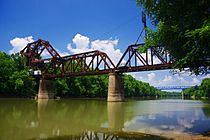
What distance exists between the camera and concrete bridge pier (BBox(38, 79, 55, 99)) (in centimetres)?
7426

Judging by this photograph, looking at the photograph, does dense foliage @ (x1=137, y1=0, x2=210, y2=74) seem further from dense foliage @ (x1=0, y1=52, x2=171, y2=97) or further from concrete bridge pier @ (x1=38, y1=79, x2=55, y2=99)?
concrete bridge pier @ (x1=38, y1=79, x2=55, y2=99)

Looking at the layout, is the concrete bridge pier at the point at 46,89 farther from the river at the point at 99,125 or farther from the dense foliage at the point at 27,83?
the river at the point at 99,125

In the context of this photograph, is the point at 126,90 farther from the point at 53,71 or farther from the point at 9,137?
the point at 9,137

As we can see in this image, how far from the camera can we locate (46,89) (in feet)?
251

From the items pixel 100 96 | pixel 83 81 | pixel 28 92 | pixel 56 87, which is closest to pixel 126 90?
pixel 100 96

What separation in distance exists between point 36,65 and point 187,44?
7951 centimetres

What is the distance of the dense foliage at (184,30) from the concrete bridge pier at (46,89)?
6359 centimetres

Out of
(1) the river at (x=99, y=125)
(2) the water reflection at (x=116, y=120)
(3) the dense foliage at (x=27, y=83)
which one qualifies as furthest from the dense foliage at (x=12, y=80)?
(2) the water reflection at (x=116, y=120)

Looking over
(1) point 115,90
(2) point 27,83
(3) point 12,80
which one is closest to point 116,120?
(1) point 115,90

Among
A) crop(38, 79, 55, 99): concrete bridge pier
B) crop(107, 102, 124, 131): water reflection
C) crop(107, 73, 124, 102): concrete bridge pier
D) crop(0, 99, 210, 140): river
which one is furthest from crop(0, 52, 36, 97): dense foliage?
crop(107, 102, 124, 131): water reflection

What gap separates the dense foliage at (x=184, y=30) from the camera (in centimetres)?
1276

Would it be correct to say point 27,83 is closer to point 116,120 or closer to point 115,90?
point 115,90

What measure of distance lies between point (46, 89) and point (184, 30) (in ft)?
225

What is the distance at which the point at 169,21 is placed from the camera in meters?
14.4
